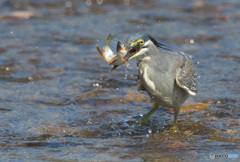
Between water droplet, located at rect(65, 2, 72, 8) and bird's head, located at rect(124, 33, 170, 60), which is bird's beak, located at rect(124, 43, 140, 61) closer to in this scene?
bird's head, located at rect(124, 33, 170, 60)

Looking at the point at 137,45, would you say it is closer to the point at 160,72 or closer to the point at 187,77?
the point at 160,72

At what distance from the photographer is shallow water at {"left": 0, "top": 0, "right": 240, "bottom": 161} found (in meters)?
5.76

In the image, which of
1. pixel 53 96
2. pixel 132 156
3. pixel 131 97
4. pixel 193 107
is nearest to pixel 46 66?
pixel 53 96

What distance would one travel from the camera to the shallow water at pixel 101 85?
18.9 feet

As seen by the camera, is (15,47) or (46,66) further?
(15,47)

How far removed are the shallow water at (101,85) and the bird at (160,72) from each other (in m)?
0.47

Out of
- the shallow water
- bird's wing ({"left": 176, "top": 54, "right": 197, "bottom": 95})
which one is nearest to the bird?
bird's wing ({"left": 176, "top": 54, "right": 197, "bottom": 95})

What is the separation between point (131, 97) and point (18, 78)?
2271 mm

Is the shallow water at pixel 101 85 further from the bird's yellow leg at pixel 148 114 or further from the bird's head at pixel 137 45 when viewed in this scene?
the bird's head at pixel 137 45

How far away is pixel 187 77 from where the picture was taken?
21.8 feet

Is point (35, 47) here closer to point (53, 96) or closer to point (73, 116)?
point (53, 96)

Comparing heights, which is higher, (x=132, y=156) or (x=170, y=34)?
(x=170, y=34)

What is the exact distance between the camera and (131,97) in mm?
7922

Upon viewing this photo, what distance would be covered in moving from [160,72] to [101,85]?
2.41 m
